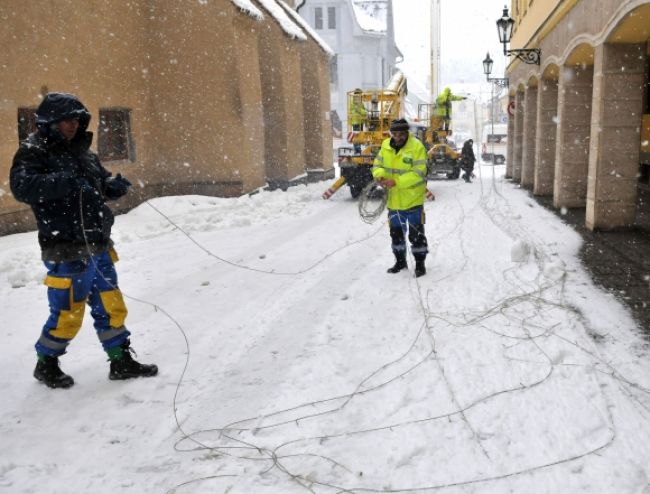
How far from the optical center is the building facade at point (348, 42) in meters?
39.5

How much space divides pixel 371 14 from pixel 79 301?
43.0 m

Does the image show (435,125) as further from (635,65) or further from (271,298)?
(271,298)

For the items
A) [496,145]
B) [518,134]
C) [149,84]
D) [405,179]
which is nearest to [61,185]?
[405,179]

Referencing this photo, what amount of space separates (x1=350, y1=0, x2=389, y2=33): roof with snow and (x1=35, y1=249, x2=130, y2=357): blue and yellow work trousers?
39.3 metres

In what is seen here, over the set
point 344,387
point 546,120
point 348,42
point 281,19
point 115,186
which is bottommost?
point 344,387

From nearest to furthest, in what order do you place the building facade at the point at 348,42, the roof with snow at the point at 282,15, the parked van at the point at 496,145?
1. the roof with snow at the point at 282,15
2. the parked van at the point at 496,145
3. the building facade at the point at 348,42

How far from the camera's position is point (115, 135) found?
13.1 meters

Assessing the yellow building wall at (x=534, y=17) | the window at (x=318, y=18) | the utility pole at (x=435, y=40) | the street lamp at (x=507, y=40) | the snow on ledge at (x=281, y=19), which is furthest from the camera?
the utility pole at (x=435, y=40)

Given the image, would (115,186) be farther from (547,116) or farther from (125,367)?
(547,116)

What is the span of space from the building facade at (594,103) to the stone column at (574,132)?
0.06 feet

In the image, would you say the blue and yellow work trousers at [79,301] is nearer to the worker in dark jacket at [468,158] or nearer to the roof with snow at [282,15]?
the roof with snow at [282,15]

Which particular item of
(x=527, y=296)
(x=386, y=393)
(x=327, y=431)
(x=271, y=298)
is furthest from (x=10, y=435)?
(x=527, y=296)

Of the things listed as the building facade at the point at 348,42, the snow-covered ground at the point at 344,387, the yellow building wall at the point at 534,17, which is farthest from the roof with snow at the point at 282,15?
the building facade at the point at 348,42

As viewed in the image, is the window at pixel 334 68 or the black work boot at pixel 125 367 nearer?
the black work boot at pixel 125 367
